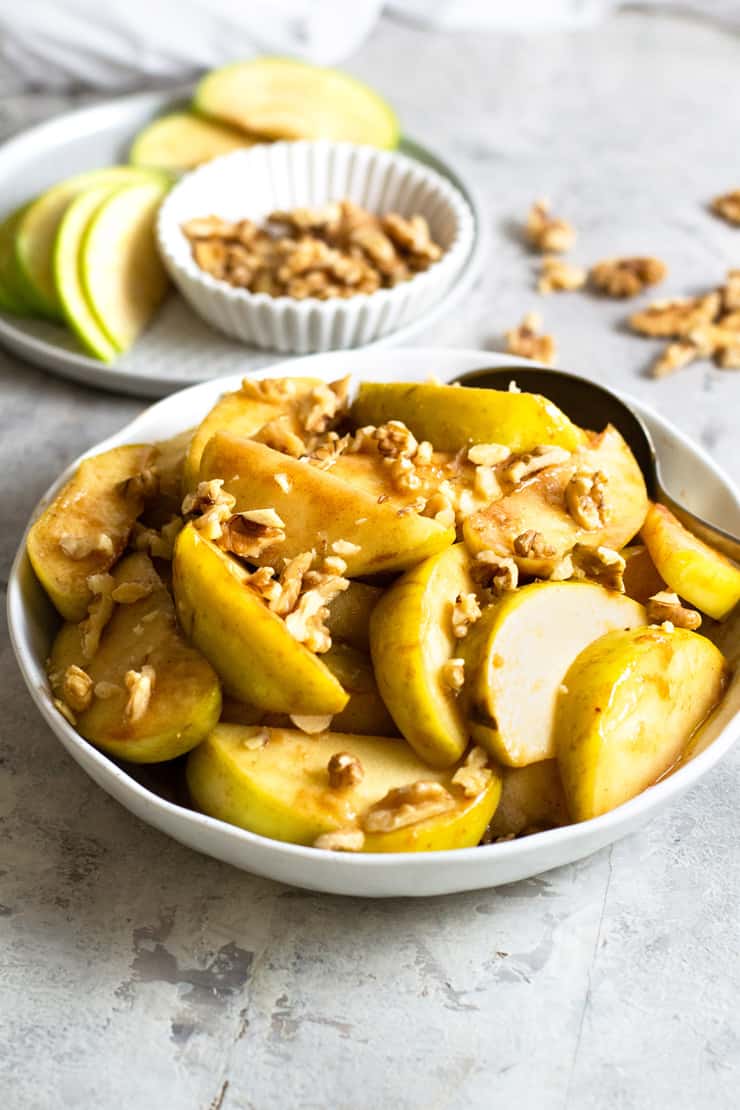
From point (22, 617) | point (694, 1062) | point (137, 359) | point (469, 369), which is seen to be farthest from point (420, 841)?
point (137, 359)

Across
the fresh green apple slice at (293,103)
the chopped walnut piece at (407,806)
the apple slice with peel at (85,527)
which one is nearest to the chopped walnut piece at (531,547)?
the chopped walnut piece at (407,806)

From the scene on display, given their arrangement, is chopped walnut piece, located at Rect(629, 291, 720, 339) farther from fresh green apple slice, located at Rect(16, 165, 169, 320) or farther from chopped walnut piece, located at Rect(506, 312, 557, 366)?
fresh green apple slice, located at Rect(16, 165, 169, 320)

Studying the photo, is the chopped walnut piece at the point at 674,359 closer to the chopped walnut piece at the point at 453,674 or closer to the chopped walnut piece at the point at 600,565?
the chopped walnut piece at the point at 600,565

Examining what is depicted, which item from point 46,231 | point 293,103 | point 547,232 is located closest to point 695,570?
A: point 547,232

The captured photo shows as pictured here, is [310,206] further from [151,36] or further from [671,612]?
[671,612]

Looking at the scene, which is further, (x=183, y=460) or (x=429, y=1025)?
(x=183, y=460)

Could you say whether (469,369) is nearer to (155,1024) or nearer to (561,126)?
(155,1024)
